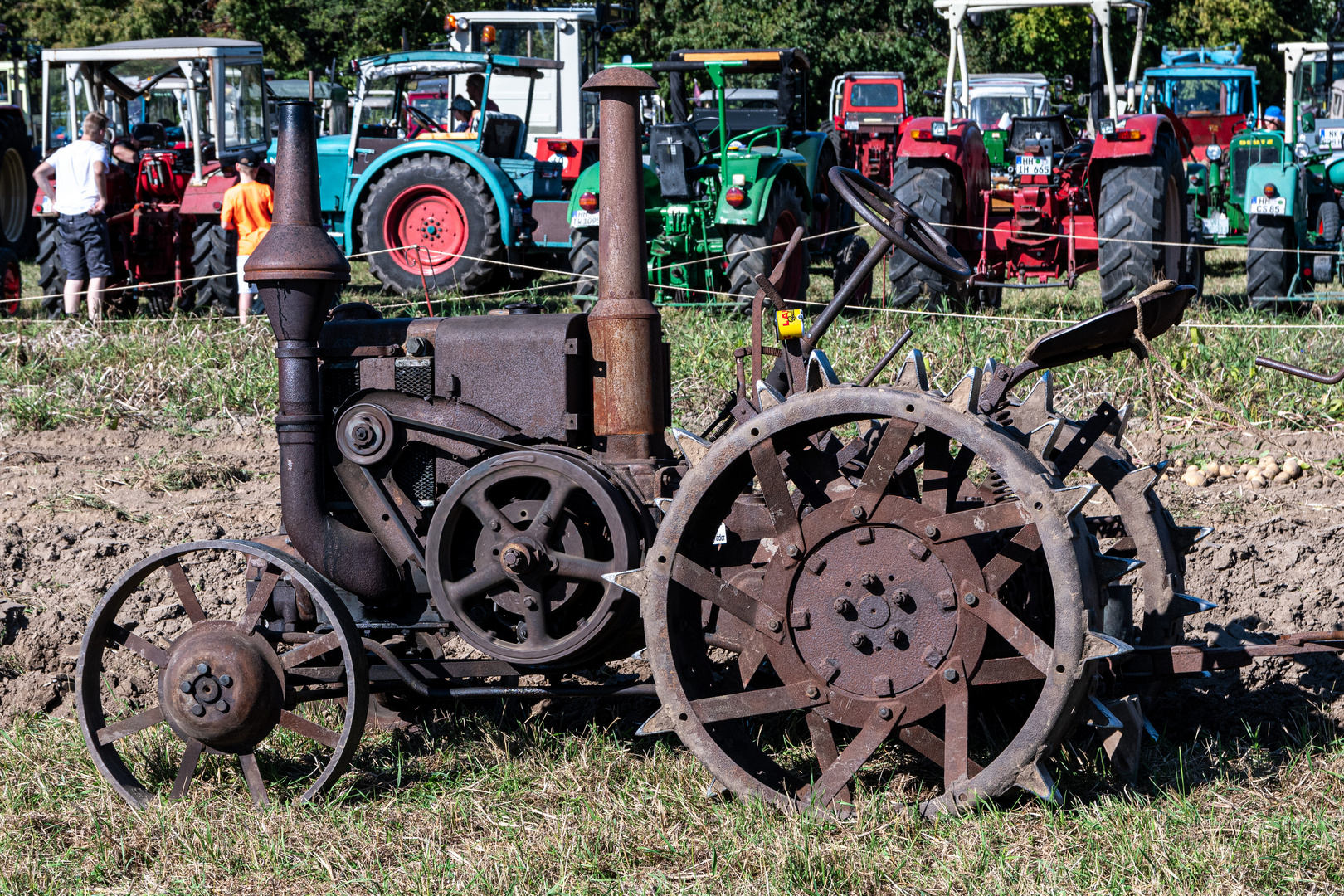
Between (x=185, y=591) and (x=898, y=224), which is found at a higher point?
(x=898, y=224)

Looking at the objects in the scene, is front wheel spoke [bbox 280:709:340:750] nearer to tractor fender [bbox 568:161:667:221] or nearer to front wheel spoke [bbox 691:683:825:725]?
front wheel spoke [bbox 691:683:825:725]

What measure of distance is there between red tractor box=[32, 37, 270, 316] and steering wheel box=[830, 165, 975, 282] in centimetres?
711

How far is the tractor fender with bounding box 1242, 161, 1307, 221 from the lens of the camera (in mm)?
10289

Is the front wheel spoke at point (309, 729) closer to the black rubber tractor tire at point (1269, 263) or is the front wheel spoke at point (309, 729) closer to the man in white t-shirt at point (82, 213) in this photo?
the man in white t-shirt at point (82, 213)

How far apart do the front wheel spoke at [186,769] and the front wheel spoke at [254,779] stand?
0.35 ft

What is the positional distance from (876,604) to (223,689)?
1.60m

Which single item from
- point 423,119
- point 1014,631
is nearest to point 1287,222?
point 423,119

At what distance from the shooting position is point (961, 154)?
10016 mm

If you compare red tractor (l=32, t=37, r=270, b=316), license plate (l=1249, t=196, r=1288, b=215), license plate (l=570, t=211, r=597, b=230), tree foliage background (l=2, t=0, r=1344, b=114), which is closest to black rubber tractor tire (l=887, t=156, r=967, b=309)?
license plate (l=570, t=211, r=597, b=230)

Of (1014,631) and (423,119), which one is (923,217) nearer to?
(423,119)

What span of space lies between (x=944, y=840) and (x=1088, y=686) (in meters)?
0.46

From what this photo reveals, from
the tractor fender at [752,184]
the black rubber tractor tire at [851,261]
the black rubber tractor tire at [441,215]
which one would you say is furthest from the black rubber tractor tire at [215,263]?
the black rubber tractor tire at [851,261]

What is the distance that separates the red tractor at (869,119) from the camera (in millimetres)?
19531

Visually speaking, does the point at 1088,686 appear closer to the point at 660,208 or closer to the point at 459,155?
the point at 660,208
